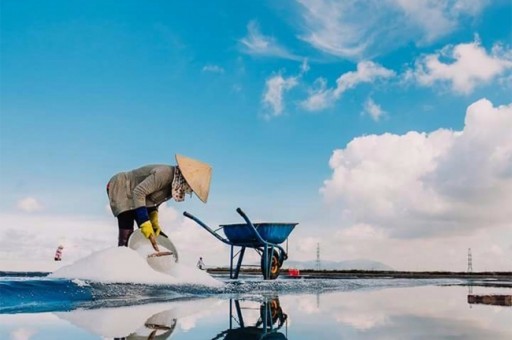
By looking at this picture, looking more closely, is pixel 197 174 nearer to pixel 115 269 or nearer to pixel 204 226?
pixel 115 269

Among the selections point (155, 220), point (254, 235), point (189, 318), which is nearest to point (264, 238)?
point (254, 235)

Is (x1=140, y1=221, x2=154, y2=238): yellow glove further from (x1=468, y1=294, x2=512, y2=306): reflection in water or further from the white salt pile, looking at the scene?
(x1=468, y1=294, x2=512, y2=306): reflection in water

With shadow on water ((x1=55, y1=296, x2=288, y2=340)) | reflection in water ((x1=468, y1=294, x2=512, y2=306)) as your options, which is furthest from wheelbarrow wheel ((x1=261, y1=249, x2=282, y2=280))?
shadow on water ((x1=55, y1=296, x2=288, y2=340))

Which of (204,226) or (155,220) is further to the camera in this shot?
(204,226)

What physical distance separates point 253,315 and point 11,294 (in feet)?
6.88

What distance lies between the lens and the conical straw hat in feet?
20.4

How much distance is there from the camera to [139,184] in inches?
243

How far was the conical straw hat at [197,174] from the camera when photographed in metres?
6.21

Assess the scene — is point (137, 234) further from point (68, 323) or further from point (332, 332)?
point (332, 332)

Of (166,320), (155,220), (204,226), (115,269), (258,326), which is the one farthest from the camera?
(204,226)

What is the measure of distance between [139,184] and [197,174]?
660 mm

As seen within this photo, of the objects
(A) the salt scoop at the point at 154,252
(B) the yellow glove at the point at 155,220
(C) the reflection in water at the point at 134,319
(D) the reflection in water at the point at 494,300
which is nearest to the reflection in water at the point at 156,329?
(C) the reflection in water at the point at 134,319

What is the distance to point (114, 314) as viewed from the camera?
150 inches

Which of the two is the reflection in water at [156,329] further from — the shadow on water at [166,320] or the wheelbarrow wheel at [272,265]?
the wheelbarrow wheel at [272,265]
